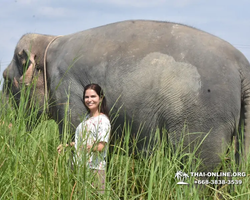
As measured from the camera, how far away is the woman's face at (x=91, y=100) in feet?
10.3

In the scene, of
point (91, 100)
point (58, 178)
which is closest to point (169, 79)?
point (91, 100)

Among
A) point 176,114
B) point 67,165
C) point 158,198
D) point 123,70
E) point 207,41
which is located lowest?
point 158,198

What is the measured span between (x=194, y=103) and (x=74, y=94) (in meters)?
1.09

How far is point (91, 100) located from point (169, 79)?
69 cm

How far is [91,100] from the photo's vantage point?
124 inches

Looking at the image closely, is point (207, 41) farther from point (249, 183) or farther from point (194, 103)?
point (249, 183)

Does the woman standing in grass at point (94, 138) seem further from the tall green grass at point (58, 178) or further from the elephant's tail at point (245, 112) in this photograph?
the elephant's tail at point (245, 112)

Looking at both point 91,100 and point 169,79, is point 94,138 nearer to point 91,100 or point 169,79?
point 91,100

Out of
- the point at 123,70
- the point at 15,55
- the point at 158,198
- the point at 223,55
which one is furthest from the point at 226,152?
the point at 15,55

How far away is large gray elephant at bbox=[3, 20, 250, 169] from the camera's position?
11.3 feet

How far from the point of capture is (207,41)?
364 cm

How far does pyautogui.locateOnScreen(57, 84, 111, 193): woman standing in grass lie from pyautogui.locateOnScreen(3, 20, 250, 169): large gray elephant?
24 centimetres

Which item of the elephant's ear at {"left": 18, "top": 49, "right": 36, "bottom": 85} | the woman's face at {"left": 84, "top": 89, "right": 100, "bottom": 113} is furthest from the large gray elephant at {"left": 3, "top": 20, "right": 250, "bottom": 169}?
the elephant's ear at {"left": 18, "top": 49, "right": 36, "bottom": 85}

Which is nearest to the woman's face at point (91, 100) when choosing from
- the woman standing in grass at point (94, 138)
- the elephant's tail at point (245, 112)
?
the woman standing in grass at point (94, 138)
